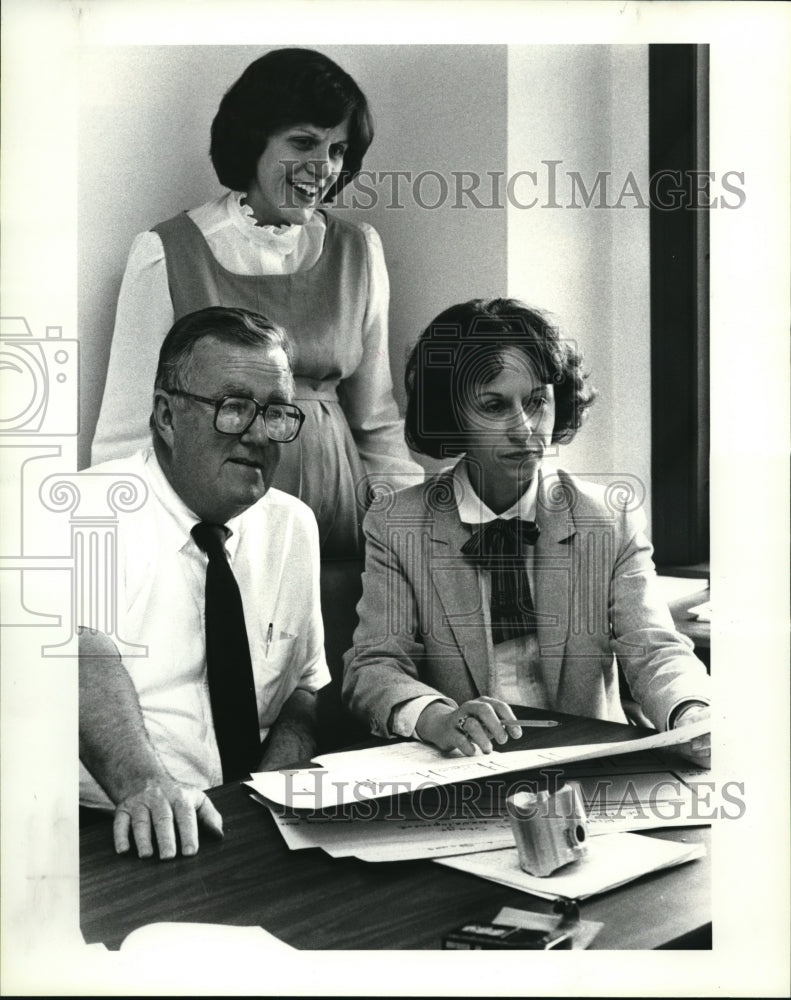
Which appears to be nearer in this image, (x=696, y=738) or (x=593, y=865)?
(x=593, y=865)

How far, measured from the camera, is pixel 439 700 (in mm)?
1789

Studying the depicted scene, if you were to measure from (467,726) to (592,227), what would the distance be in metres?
0.81

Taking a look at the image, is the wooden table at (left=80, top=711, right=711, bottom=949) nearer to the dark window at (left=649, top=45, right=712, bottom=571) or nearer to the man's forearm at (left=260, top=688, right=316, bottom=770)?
the man's forearm at (left=260, top=688, right=316, bottom=770)

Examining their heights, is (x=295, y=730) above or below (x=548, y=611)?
below

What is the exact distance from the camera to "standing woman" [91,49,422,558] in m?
1.78

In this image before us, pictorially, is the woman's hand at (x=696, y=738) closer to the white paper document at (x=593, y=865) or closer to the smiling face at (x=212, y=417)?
the white paper document at (x=593, y=865)

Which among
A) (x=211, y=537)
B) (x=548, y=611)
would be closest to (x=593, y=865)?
(x=548, y=611)

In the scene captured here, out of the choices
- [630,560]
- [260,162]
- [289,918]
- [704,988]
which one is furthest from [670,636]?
[260,162]

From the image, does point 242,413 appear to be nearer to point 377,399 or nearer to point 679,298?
point 377,399

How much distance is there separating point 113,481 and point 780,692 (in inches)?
43.4

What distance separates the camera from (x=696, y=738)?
1813 mm

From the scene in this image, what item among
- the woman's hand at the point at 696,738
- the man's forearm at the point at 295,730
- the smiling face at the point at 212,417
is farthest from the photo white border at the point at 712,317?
the man's forearm at the point at 295,730

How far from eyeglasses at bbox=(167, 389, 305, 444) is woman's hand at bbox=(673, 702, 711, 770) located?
0.77 metres

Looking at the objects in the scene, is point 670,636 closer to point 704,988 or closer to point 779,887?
point 779,887
